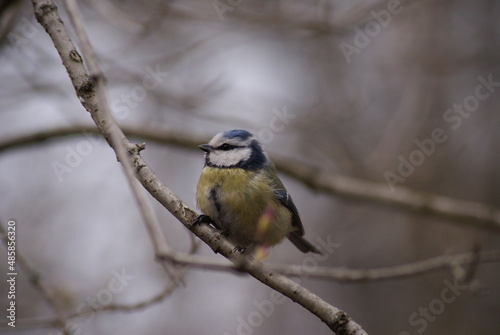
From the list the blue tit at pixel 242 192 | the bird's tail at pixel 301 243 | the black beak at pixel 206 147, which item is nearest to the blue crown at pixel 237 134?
the blue tit at pixel 242 192

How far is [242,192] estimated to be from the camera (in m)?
3.25

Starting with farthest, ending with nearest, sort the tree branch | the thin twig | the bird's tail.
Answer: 1. the thin twig
2. the bird's tail
3. the tree branch

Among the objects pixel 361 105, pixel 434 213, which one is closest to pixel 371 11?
pixel 361 105

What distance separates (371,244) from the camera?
23.7ft

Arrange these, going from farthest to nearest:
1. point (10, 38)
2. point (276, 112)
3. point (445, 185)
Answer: point (445, 185)
point (276, 112)
point (10, 38)

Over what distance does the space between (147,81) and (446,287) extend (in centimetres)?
469

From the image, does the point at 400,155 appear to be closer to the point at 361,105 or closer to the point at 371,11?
the point at 361,105

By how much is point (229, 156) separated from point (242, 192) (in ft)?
1.13

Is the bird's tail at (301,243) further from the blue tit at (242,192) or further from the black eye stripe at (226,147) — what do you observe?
the black eye stripe at (226,147)

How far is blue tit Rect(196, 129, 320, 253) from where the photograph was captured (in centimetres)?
319

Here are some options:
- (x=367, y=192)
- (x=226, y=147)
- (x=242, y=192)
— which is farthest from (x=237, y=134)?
(x=367, y=192)

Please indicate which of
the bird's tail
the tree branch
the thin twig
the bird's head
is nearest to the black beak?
the bird's head

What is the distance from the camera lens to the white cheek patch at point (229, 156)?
11.3 ft

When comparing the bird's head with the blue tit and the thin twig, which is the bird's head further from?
the thin twig
